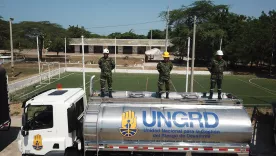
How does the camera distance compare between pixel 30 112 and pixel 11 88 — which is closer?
pixel 30 112

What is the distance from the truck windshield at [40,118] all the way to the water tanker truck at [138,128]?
0.03m

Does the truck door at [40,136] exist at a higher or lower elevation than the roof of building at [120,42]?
lower

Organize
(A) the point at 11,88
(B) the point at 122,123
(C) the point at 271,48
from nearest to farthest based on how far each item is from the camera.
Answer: (B) the point at 122,123 → (A) the point at 11,88 → (C) the point at 271,48

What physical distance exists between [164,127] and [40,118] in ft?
13.9

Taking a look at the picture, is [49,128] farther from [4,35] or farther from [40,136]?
[4,35]

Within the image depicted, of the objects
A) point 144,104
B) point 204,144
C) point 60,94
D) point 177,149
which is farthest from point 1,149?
point 204,144

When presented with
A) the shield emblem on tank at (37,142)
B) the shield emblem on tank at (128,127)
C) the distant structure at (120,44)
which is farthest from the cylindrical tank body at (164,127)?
the distant structure at (120,44)

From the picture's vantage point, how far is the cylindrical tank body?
23.4 feet

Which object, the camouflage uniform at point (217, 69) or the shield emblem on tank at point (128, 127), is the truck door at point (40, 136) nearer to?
the shield emblem on tank at point (128, 127)

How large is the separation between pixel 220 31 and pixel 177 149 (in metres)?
46.4

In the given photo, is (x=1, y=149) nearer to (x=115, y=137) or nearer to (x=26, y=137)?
(x=26, y=137)

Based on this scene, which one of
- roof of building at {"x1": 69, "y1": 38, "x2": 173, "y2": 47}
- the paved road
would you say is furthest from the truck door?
roof of building at {"x1": 69, "y1": 38, "x2": 173, "y2": 47}

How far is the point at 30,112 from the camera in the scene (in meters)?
8.10

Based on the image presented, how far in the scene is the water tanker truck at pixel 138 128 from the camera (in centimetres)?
717
